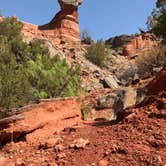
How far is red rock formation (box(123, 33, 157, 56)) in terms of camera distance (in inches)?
1442

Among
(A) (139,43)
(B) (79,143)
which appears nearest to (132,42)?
(A) (139,43)

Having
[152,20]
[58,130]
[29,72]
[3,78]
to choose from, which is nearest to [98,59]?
[152,20]

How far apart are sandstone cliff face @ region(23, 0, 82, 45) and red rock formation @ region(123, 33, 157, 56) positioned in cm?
450

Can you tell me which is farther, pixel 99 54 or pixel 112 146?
pixel 99 54

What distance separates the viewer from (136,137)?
605 centimetres

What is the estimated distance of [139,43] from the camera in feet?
126

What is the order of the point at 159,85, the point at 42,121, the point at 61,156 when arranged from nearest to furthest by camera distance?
1. the point at 61,156
2. the point at 159,85
3. the point at 42,121

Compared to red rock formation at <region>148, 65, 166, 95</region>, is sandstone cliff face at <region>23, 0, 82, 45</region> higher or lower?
higher

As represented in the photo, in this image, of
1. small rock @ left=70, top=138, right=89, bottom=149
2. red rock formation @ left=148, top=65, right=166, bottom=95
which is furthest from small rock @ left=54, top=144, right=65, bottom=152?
red rock formation @ left=148, top=65, right=166, bottom=95

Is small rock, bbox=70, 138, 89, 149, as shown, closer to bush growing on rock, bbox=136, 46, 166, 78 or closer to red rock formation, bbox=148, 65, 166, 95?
red rock formation, bbox=148, 65, 166, 95

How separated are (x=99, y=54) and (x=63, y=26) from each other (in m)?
8.02

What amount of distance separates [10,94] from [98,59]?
18101 mm

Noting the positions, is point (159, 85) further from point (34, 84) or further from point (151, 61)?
point (151, 61)

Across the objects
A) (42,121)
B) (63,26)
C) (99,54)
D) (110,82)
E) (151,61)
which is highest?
(63,26)
